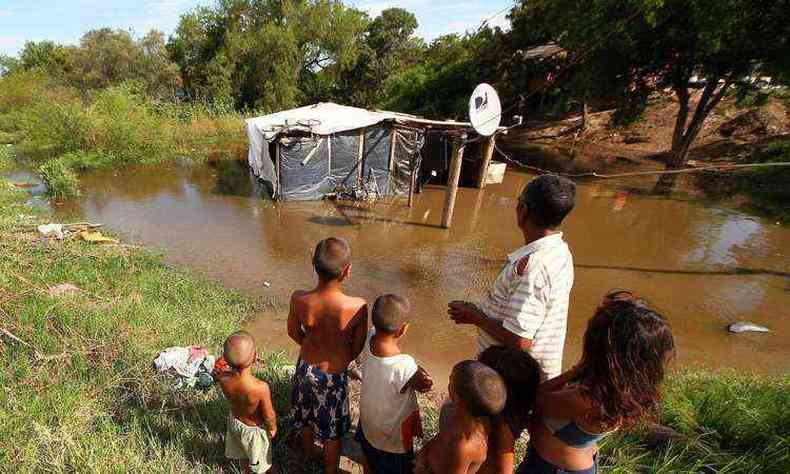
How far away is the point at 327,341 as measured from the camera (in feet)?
7.47

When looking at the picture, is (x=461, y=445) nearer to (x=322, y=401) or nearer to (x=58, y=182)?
(x=322, y=401)

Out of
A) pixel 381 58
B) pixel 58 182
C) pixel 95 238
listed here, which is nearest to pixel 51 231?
pixel 95 238

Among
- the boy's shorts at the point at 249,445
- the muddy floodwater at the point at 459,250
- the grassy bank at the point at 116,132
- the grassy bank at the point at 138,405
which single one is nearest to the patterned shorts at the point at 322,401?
the boy's shorts at the point at 249,445

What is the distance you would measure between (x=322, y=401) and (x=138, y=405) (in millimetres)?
1417

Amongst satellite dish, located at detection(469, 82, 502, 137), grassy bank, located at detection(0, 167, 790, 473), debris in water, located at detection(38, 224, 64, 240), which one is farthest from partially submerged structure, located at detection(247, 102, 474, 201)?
grassy bank, located at detection(0, 167, 790, 473)

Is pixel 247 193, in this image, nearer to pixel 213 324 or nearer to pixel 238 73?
pixel 213 324

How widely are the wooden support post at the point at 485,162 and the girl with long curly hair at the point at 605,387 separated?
397 inches

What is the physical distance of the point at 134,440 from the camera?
2.35m

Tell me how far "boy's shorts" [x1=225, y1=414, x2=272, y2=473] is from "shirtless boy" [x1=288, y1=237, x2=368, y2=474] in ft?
0.84

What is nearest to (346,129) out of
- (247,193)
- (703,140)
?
(247,193)

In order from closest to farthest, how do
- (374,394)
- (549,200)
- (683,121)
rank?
(549,200), (374,394), (683,121)

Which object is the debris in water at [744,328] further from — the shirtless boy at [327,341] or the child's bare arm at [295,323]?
the child's bare arm at [295,323]

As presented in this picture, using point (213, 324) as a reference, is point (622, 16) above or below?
above

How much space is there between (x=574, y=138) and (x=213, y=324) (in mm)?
17602
